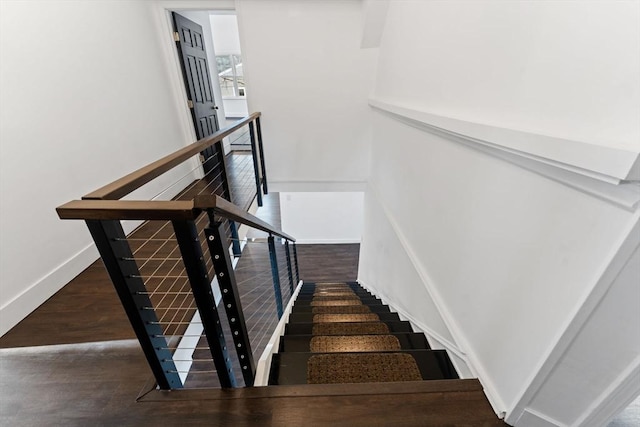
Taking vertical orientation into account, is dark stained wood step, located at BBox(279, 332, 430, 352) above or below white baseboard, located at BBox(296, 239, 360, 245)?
above

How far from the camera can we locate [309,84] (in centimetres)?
335

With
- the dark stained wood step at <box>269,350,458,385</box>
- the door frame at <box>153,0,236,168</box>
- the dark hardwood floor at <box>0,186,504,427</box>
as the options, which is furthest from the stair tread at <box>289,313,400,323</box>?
the door frame at <box>153,0,236,168</box>

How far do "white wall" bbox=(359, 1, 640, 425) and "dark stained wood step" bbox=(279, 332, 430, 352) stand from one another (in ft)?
0.45

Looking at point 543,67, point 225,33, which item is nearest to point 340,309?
point 543,67

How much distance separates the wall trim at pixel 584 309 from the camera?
555 mm

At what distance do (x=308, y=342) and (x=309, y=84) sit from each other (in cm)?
296

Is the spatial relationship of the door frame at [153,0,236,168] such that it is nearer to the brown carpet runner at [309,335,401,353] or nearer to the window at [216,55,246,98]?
the brown carpet runner at [309,335,401,353]

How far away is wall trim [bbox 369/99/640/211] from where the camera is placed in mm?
525

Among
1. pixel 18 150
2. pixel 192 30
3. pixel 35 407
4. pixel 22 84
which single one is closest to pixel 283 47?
pixel 192 30

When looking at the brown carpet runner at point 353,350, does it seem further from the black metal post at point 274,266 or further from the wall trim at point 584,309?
the wall trim at point 584,309

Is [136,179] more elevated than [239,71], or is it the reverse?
[239,71]

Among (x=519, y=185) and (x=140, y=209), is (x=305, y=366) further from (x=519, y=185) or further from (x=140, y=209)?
(x=519, y=185)

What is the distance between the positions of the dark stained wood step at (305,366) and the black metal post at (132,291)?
1.68ft

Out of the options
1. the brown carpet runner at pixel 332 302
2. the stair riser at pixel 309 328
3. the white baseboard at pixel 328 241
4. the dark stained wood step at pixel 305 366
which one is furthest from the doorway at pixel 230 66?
the dark stained wood step at pixel 305 366
